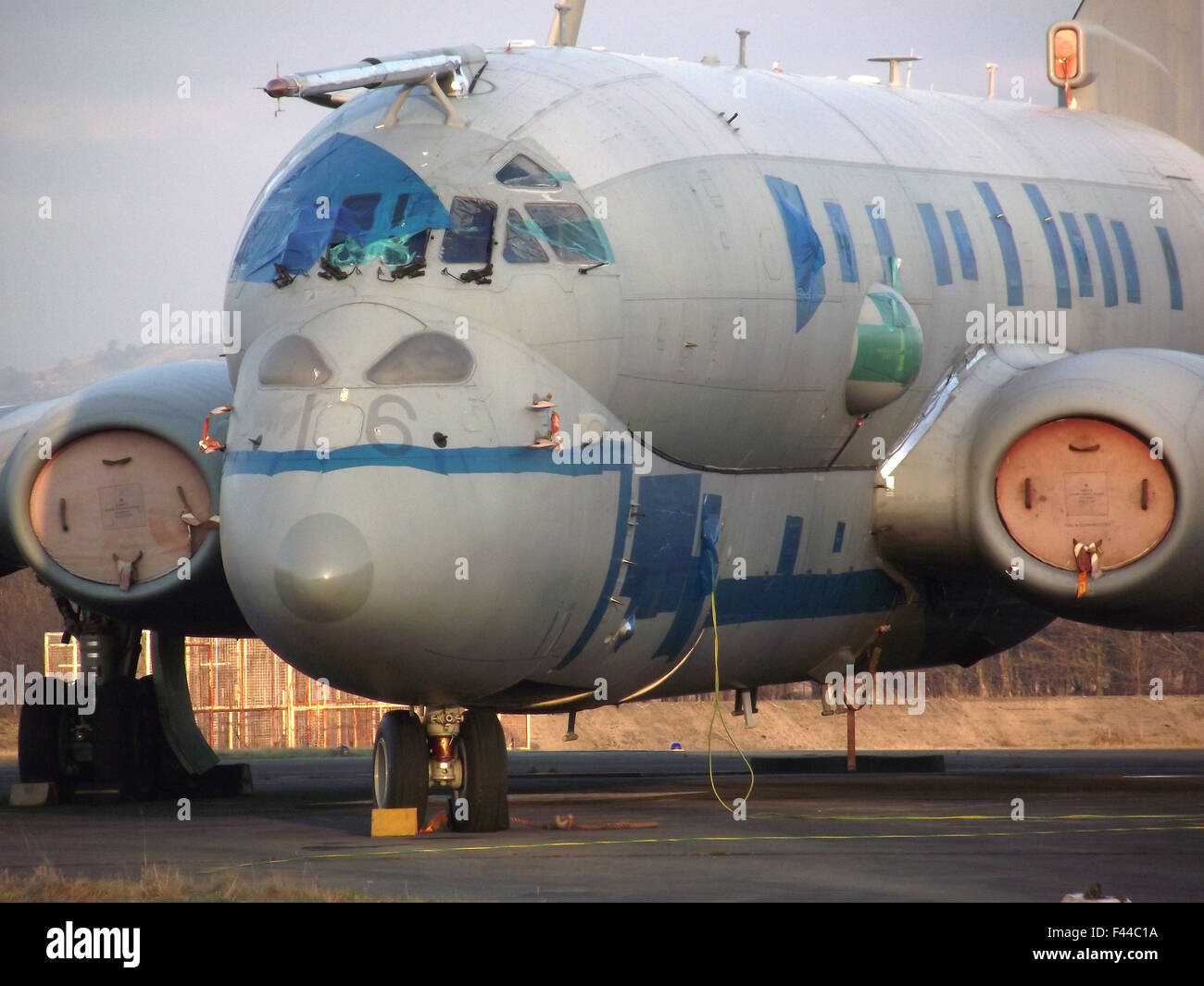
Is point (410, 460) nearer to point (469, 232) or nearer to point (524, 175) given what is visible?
point (469, 232)

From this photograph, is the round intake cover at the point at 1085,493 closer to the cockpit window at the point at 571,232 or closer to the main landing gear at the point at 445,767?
the cockpit window at the point at 571,232

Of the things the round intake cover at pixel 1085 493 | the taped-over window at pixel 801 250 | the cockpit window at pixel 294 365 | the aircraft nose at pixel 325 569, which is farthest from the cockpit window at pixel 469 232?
the round intake cover at pixel 1085 493

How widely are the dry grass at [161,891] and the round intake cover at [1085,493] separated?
809 cm

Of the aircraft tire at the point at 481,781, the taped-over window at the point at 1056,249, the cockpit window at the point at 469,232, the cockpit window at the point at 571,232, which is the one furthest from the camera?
the taped-over window at the point at 1056,249

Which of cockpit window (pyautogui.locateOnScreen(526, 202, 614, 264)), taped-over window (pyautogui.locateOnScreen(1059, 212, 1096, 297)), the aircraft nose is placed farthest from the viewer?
taped-over window (pyautogui.locateOnScreen(1059, 212, 1096, 297))

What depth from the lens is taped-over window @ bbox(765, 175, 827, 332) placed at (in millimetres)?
17391

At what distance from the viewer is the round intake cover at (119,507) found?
19719 millimetres

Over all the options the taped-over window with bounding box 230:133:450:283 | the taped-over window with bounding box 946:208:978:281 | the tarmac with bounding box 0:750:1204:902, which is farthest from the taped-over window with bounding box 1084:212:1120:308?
the taped-over window with bounding box 230:133:450:283

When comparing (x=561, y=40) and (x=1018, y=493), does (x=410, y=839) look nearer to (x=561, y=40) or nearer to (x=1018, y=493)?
(x=1018, y=493)

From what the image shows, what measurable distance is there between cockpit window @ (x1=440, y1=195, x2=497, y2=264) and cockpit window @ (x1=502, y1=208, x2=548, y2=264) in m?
0.12

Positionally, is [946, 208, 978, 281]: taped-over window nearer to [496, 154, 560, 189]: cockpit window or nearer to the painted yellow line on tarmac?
[496, 154, 560, 189]: cockpit window

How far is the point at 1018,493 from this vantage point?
60.6 feet

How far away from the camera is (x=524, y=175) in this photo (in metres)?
16.1
